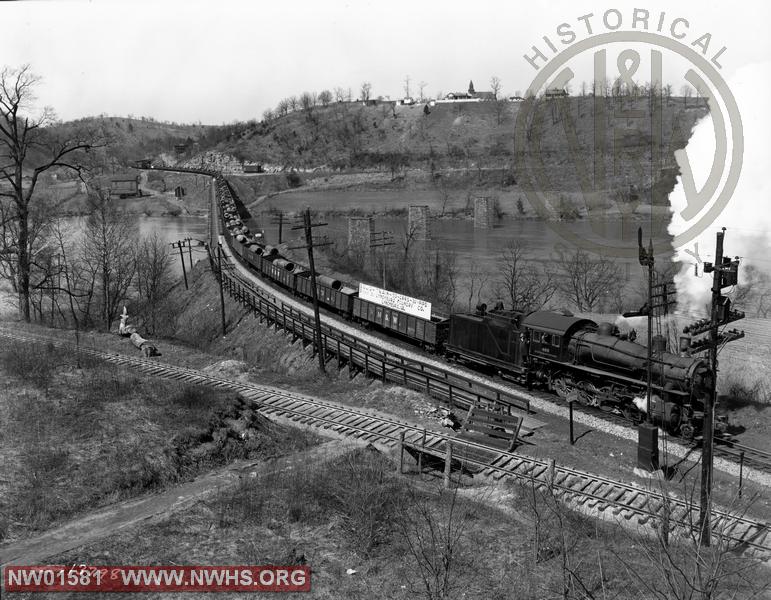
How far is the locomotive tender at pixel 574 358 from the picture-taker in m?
20.4

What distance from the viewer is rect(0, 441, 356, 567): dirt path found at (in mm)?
11742

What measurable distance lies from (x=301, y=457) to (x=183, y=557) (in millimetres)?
5841

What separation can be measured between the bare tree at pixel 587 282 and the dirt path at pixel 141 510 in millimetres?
42732

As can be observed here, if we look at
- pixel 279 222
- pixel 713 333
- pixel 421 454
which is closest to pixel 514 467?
pixel 421 454

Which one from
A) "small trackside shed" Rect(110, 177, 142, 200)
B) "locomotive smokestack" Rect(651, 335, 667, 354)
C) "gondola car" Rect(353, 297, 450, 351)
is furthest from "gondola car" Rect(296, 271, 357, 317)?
"small trackside shed" Rect(110, 177, 142, 200)

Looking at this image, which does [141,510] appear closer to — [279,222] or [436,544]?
[436,544]

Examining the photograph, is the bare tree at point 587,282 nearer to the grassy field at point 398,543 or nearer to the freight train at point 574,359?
the freight train at point 574,359

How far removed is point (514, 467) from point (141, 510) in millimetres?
9781

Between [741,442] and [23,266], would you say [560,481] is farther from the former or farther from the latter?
[23,266]

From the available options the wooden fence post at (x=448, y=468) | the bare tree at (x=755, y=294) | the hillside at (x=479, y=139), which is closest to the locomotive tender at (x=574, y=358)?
the wooden fence post at (x=448, y=468)

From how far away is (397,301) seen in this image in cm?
3475

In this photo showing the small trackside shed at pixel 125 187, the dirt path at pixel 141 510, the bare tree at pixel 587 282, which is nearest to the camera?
the dirt path at pixel 141 510

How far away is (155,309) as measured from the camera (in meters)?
54.8

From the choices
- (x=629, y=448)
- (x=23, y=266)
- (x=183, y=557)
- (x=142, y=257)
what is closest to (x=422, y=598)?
(x=183, y=557)
